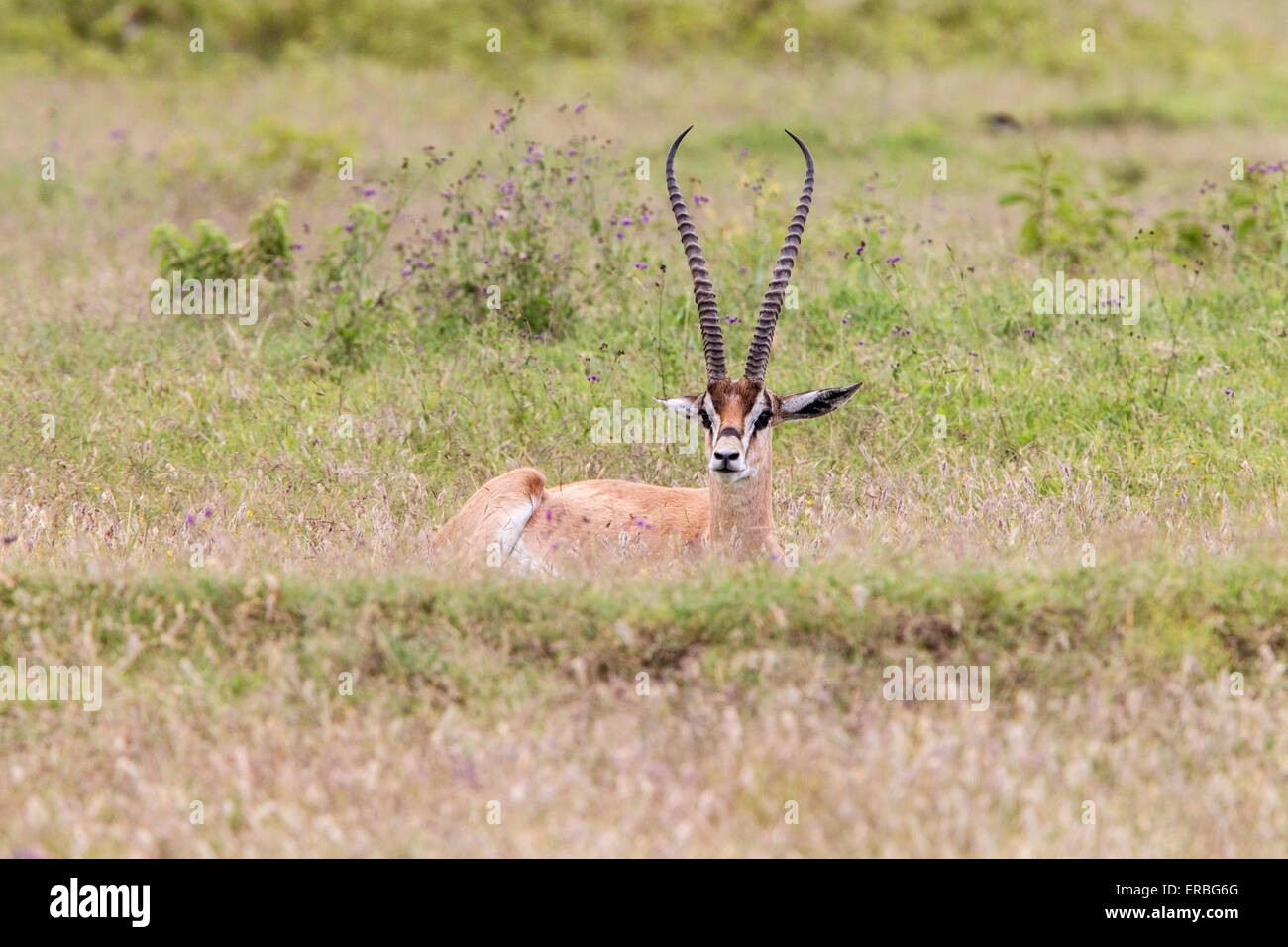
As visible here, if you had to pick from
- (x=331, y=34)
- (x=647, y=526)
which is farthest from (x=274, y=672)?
(x=331, y=34)

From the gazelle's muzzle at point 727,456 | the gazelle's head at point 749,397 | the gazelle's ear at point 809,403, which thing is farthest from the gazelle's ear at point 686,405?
the gazelle's muzzle at point 727,456

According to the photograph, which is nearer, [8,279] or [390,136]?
[8,279]

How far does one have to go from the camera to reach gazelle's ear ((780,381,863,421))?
823 centimetres

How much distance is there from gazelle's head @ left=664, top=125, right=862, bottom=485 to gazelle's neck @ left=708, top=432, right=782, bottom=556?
0.02m

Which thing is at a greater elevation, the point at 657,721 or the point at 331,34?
the point at 331,34

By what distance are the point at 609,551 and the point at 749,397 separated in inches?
39.2

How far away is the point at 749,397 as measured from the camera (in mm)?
8055

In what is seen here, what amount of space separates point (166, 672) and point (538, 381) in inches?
179

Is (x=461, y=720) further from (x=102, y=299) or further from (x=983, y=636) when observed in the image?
(x=102, y=299)

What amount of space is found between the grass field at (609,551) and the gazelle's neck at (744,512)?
41cm

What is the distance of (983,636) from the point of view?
6.43m

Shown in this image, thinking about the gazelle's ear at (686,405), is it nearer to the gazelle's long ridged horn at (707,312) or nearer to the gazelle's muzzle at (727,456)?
the gazelle's long ridged horn at (707,312)

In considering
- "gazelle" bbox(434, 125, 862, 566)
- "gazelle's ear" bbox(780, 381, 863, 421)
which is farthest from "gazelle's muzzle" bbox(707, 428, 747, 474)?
"gazelle's ear" bbox(780, 381, 863, 421)
